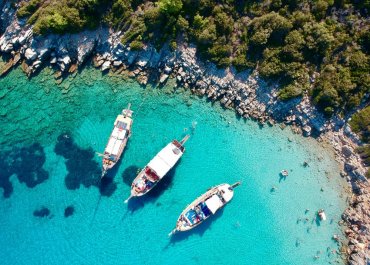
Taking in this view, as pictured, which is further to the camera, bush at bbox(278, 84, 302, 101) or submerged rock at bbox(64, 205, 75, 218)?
submerged rock at bbox(64, 205, 75, 218)

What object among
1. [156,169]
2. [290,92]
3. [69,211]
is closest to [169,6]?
[290,92]

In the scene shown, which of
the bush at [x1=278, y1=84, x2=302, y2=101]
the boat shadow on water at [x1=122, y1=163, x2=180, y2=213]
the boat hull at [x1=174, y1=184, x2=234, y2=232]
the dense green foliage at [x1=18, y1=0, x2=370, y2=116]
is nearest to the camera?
the dense green foliage at [x1=18, y1=0, x2=370, y2=116]

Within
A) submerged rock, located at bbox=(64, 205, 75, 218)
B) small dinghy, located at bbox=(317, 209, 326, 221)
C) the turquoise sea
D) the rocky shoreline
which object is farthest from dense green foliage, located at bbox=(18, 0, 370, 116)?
submerged rock, located at bbox=(64, 205, 75, 218)

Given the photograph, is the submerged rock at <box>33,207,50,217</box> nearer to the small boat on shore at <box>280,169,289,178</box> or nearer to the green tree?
the green tree

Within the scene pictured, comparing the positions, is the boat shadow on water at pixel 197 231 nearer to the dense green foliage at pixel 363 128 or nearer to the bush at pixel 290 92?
the bush at pixel 290 92

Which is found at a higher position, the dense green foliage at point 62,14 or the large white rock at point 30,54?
Result: the dense green foliage at point 62,14

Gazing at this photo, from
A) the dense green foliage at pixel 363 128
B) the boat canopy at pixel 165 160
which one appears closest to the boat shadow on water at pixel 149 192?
the boat canopy at pixel 165 160

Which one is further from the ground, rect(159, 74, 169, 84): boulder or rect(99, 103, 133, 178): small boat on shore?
rect(159, 74, 169, 84): boulder

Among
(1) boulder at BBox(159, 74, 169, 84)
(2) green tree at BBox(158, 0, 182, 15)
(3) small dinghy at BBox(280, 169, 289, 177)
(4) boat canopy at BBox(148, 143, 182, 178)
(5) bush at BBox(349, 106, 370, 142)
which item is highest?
(2) green tree at BBox(158, 0, 182, 15)
